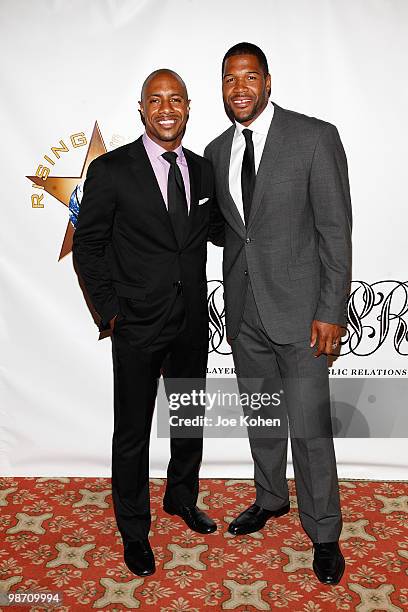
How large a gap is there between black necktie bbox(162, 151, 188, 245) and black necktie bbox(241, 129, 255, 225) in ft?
0.87

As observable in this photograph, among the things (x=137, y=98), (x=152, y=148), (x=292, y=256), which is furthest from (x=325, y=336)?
(x=137, y=98)

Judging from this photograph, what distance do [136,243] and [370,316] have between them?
1.51 meters

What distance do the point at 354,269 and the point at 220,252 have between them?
0.75m

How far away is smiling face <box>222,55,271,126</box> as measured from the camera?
2.56 metres

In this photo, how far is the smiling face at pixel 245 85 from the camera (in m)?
2.56

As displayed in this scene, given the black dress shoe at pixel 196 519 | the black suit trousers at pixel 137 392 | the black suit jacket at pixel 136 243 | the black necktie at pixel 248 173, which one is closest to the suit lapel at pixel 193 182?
the black suit jacket at pixel 136 243

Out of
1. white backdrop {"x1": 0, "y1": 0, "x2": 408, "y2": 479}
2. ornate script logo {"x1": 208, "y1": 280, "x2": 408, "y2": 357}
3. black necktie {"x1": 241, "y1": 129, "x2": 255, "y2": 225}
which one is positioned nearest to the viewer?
black necktie {"x1": 241, "y1": 129, "x2": 255, "y2": 225}

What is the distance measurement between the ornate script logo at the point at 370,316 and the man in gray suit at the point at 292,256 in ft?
2.02

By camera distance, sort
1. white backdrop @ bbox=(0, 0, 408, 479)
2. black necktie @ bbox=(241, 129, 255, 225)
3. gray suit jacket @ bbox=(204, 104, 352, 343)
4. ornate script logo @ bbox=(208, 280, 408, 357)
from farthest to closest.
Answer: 1. ornate script logo @ bbox=(208, 280, 408, 357)
2. white backdrop @ bbox=(0, 0, 408, 479)
3. black necktie @ bbox=(241, 129, 255, 225)
4. gray suit jacket @ bbox=(204, 104, 352, 343)

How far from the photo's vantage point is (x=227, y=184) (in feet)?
9.00

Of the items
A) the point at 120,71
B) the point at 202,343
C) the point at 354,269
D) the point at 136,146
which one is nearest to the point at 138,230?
the point at 136,146

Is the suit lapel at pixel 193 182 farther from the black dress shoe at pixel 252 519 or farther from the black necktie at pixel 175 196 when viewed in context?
the black dress shoe at pixel 252 519

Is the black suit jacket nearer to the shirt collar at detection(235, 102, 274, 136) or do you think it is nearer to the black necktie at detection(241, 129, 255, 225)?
the black necktie at detection(241, 129, 255, 225)

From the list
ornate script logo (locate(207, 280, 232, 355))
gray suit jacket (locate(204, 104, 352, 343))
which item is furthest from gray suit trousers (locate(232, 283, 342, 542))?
ornate script logo (locate(207, 280, 232, 355))
